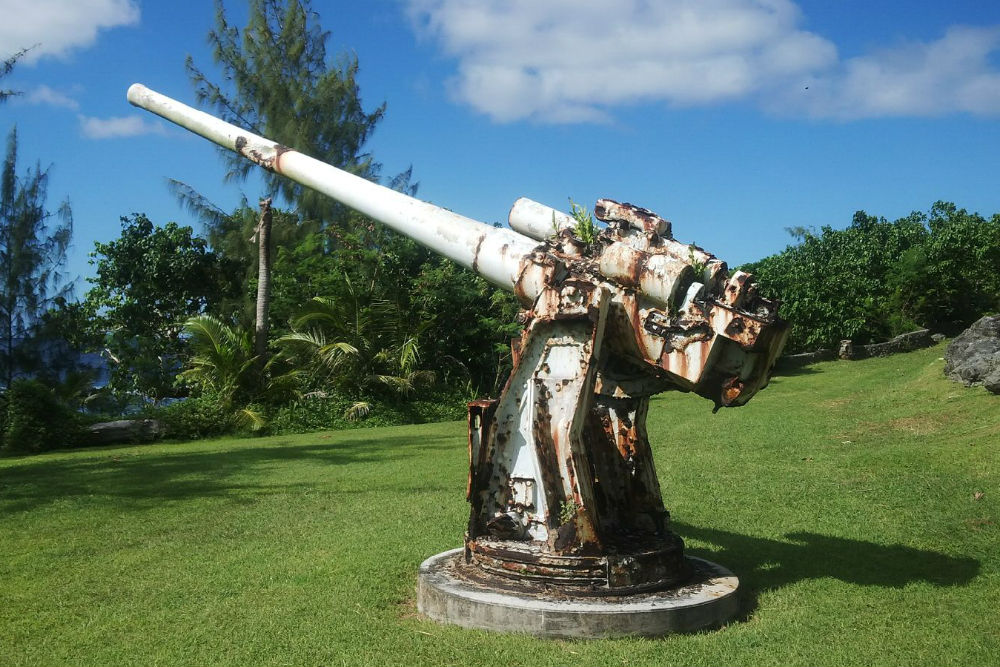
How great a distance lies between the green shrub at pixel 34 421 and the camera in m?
14.4

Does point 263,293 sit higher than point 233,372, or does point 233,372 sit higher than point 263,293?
point 263,293

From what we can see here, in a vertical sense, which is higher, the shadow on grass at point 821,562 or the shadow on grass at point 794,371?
the shadow on grass at point 794,371

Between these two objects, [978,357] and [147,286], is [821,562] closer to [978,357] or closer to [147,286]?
[978,357]

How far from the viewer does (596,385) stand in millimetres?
5449

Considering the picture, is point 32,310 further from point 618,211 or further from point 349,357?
point 618,211

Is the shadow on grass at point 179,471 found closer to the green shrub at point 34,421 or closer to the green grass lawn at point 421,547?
the green grass lawn at point 421,547

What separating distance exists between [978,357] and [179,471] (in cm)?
1104

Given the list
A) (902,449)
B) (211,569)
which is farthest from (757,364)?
(902,449)

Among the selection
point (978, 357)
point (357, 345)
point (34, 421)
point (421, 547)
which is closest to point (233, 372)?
point (357, 345)

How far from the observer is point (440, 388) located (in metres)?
18.6

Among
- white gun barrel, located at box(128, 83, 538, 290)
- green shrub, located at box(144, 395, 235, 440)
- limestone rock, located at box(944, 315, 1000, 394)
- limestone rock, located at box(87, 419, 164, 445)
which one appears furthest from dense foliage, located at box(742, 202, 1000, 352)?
white gun barrel, located at box(128, 83, 538, 290)

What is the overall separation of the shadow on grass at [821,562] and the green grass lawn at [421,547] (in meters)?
0.02

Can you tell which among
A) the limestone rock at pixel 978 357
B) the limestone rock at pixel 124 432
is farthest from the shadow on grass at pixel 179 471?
the limestone rock at pixel 978 357

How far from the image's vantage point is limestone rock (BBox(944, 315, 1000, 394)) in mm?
12234
